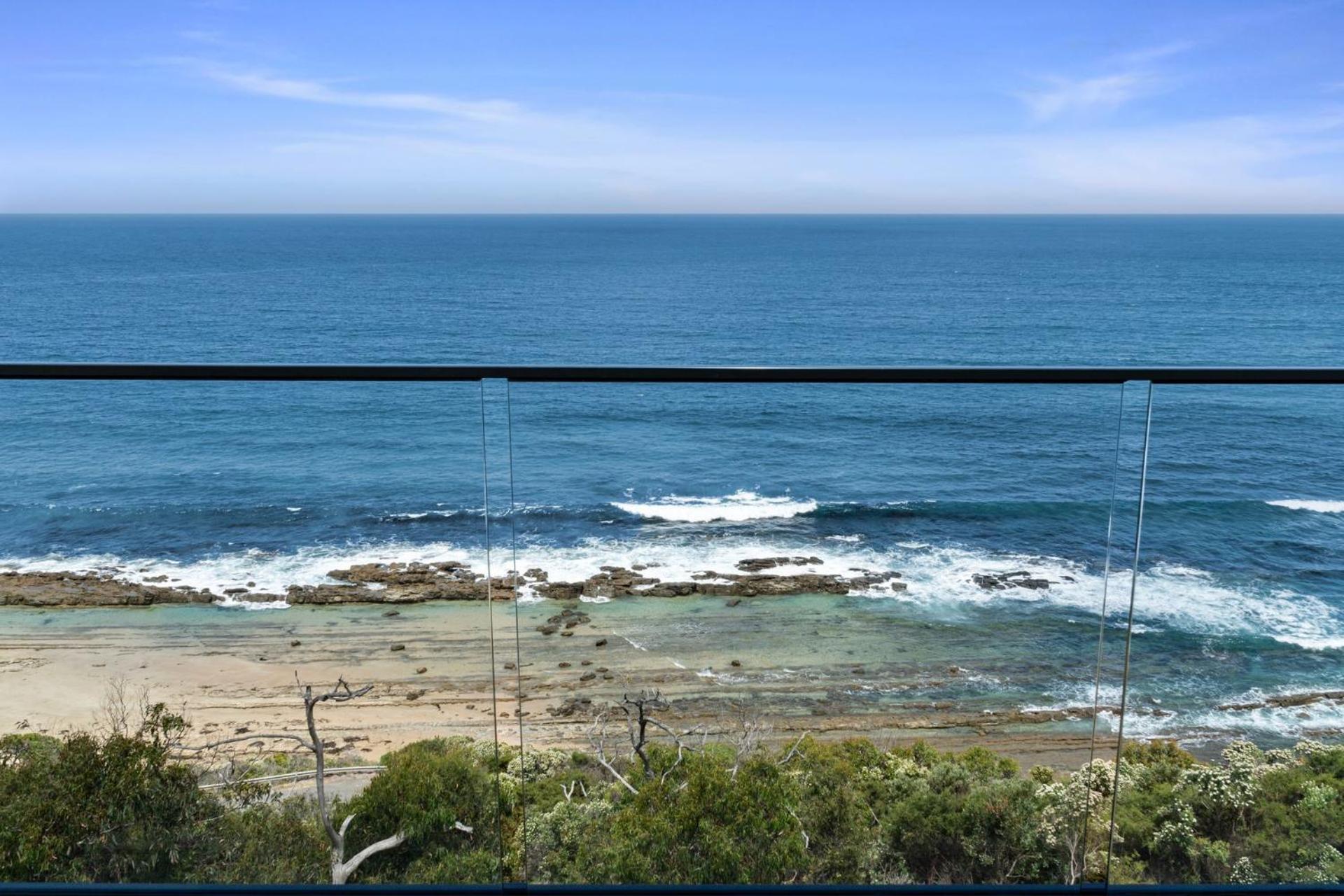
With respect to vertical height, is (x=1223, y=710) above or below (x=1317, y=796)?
above

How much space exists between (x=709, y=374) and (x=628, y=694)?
24.8 inches

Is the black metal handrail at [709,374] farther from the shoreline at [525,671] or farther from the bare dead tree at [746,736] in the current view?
the bare dead tree at [746,736]

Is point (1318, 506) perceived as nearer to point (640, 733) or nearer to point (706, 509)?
point (706, 509)

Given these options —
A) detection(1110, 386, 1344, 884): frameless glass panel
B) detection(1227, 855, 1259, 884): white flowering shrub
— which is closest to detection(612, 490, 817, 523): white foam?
detection(1110, 386, 1344, 884): frameless glass panel

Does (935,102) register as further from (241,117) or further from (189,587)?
(189,587)

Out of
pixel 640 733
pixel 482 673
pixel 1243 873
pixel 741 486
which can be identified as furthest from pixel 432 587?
pixel 741 486

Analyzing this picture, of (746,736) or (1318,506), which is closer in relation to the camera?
(746,736)

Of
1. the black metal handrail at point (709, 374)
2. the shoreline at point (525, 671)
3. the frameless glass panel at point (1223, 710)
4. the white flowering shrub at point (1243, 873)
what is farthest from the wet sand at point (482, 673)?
the black metal handrail at point (709, 374)

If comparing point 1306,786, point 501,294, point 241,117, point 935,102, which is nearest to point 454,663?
point 1306,786

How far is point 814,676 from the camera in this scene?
1.85 m

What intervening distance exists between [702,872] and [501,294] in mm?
51139

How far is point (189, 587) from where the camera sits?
1765mm

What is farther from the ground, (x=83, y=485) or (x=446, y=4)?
(x=446, y=4)

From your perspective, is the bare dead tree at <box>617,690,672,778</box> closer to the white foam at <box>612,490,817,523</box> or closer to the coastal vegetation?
the coastal vegetation
